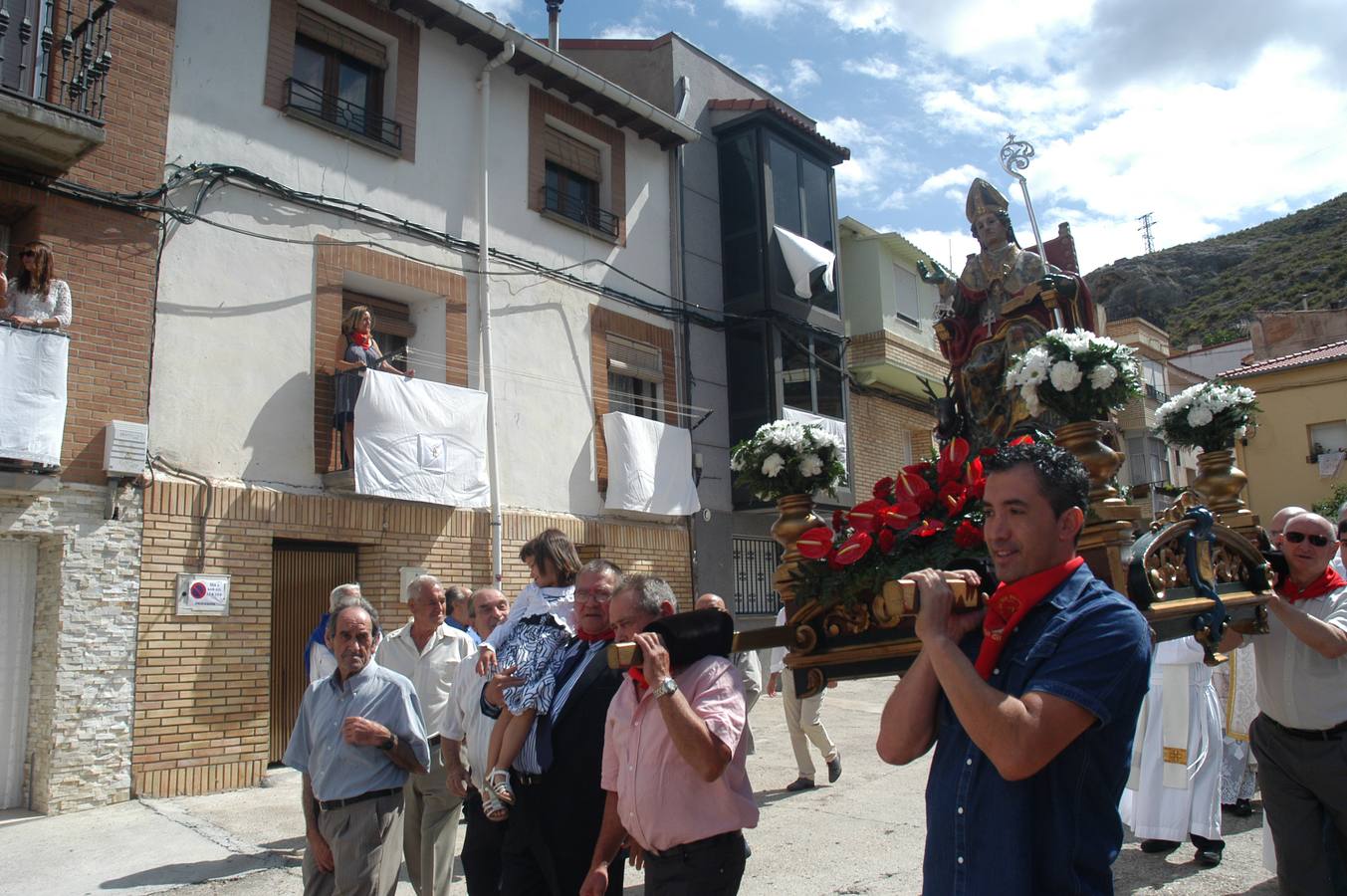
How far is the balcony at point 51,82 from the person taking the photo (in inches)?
308

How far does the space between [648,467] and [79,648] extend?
22.6 ft

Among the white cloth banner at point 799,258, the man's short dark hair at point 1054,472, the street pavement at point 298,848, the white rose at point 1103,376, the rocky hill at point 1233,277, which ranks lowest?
the street pavement at point 298,848

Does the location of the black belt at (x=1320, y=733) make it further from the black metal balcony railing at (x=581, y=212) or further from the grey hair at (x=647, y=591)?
the black metal balcony railing at (x=581, y=212)

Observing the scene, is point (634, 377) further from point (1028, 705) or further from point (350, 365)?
point (1028, 705)

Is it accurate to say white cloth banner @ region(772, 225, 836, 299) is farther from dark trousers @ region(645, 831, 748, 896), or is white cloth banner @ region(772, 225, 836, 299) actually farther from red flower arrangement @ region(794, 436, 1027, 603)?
dark trousers @ region(645, 831, 748, 896)

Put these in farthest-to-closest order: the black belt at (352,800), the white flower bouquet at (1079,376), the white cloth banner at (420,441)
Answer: the white cloth banner at (420,441), the black belt at (352,800), the white flower bouquet at (1079,376)

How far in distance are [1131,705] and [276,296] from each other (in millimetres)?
9492

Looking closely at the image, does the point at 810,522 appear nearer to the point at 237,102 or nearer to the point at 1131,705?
the point at 1131,705

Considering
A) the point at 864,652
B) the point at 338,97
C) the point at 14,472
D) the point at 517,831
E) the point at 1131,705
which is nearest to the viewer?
the point at 1131,705

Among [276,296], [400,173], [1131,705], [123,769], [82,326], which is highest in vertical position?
[400,173]

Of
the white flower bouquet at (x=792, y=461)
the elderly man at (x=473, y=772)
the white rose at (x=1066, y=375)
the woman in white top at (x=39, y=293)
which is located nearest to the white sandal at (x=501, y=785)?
the elderly man at (x=473, y=772)

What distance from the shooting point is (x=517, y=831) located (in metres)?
→ 3.80

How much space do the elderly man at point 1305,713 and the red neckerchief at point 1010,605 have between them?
8.07 feet

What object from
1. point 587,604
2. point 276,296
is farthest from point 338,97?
point 587,604
